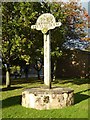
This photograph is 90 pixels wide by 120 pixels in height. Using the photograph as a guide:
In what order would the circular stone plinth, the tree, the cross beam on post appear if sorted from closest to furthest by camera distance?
the circular stone plinth < the cross beam on post < the tree

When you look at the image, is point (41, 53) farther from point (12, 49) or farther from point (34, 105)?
point (34, 105)

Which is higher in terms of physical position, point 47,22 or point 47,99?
point 47,22

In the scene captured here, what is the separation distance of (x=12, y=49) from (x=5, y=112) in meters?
7.36

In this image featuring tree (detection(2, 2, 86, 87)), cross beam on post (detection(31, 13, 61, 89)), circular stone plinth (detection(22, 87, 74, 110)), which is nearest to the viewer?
circular stone plinth (detection(22, 87, 74, 110))

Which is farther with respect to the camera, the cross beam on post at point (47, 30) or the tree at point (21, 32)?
the tree at point (21, 32)

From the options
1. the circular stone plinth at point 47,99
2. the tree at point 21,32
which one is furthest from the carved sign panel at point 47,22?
the tree at point 21,32

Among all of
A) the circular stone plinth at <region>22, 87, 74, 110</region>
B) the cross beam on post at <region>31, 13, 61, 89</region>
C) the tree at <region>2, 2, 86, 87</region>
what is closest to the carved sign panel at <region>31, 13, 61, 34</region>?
the cross beam on post at <region>31, 13, 61, 89</region>

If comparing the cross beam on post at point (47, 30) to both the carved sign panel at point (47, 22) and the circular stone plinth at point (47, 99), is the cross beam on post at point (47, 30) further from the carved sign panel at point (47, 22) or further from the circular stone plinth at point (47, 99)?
the circular stone plinth at point (47, 99)

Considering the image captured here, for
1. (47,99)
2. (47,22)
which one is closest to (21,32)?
(47,22)

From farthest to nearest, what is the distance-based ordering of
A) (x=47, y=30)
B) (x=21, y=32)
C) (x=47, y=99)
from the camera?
(x=21, y=32) < (x=47, y=30) < (x=47, y=99)

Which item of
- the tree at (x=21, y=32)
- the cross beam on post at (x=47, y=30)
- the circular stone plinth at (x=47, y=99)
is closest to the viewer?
the circular stone plinth at (x=47, y=99)

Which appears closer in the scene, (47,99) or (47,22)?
(47,99)

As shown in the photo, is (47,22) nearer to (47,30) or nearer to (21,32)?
(47,30)

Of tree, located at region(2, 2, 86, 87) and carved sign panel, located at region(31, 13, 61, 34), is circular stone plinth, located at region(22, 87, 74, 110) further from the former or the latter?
tree, located at region(2, 2, 86, 87)
